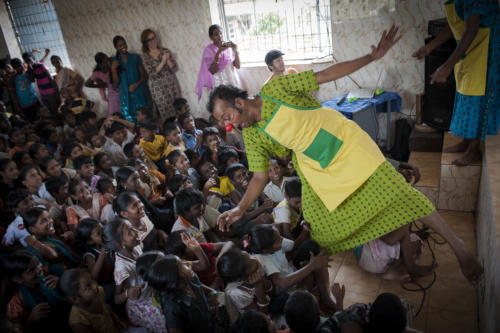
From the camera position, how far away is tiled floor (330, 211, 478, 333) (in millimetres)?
2158

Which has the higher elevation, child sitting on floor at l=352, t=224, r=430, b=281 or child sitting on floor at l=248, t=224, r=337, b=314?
child sitting on floor at l=248, t=224, r=337, b=314

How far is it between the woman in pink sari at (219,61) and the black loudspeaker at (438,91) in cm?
251

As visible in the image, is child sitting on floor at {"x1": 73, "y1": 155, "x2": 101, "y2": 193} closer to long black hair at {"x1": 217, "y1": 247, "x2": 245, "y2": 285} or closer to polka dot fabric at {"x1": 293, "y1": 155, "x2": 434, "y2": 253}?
long black hair at {"x1": 217, "y1": 247, "x2": 245, "y2": 285}

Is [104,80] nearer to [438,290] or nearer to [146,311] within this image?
[146,311]

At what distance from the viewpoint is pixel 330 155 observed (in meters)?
1.87

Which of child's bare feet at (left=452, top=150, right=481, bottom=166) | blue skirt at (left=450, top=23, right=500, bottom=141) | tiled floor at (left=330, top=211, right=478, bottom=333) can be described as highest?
blue skirt at (left=450, top=23, right=500, bottom=141)

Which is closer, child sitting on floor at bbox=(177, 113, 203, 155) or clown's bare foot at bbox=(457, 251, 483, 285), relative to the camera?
clown's bare foot at bbox=(457, 251, 483, 285)

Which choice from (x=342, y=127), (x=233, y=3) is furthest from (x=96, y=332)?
(x=233, y=3)

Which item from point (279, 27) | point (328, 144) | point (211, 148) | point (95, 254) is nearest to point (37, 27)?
point (279, 27)

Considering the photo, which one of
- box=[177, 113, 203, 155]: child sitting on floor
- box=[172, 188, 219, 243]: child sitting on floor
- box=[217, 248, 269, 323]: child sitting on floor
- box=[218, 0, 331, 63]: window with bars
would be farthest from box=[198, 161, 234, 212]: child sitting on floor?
box=[218, 0, 331, 63]: window with bars

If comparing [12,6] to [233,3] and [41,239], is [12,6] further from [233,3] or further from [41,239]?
[41,239]

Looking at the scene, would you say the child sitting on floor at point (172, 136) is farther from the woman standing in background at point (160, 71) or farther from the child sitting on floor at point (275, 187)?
the woman standing in background at point (160, 71)

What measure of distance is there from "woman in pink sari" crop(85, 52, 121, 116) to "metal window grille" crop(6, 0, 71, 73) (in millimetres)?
1955

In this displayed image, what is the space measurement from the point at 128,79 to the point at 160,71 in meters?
0.49
